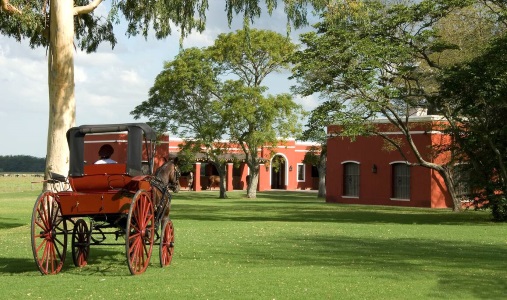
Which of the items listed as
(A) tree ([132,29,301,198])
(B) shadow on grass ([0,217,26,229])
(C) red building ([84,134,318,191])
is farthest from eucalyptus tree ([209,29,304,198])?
(B) shadow on grass ([0,217,26,229])

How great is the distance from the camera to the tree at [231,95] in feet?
160

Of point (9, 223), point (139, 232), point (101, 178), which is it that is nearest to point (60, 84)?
point (9, 223)

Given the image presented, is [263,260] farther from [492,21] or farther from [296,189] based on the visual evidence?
[296,189]

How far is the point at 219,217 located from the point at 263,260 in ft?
54.3

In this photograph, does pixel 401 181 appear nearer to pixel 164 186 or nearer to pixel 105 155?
pixel 164 186

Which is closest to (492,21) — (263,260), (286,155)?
(263,260)

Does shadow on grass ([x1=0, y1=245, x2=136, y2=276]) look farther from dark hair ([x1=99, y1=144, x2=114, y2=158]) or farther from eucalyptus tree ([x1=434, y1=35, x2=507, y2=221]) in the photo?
eucalyptus tree ([x1=434, y1=35, x2=507, y2=221])

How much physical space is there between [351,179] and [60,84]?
89.6ft

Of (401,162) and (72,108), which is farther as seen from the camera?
(401,162)

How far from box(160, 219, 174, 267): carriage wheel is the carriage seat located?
1.20 meters

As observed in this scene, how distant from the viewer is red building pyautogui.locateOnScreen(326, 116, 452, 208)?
41.2m

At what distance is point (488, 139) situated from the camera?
27453 millimetres

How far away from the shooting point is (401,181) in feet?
142

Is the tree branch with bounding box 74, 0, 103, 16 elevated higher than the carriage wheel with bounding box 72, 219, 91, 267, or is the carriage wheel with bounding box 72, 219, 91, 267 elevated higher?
the tree branch with bounding box 74, 0, 103, 16
